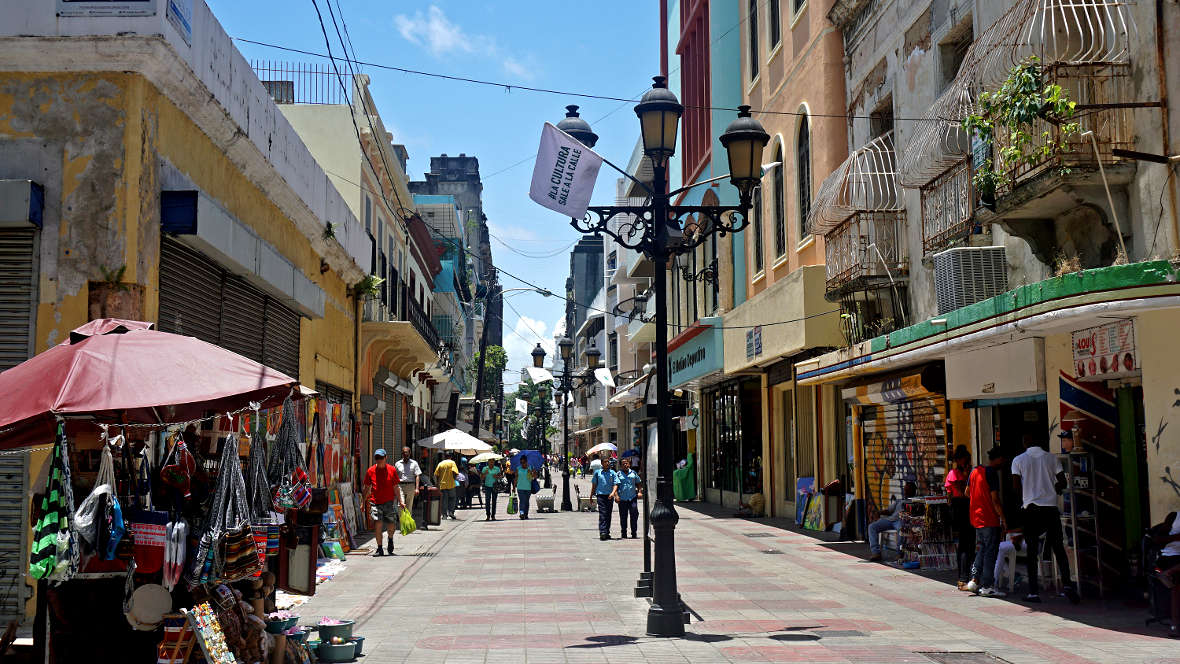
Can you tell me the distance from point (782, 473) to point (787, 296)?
585cm

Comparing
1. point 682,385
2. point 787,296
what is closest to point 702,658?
point 787,296

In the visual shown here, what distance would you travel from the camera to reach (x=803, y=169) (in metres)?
21.8

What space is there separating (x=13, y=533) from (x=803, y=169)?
53.2 feet

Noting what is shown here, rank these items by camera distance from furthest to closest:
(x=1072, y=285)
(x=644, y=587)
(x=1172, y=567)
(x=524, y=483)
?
1. (x=524, y=483)
2. (x=644, y=587)
3. (x=1072, y=285)
4. (x=1172, y=567)

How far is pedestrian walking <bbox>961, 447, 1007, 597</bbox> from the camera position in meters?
11.8

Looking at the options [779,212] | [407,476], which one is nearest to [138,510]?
[407,476]

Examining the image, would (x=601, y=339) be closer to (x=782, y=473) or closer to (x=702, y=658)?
(x=782, y=473)

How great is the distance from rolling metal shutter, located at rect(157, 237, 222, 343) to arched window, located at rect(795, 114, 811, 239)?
1223cm

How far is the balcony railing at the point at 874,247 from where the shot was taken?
55.4ft

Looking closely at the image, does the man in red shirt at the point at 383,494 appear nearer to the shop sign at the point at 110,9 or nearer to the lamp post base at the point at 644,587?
the lamp post base at the point at 644,587

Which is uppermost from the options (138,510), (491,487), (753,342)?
(753,342)

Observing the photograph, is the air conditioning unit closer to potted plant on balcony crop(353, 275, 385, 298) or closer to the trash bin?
potted plant on balcony crop(353, 275, 385, 298)

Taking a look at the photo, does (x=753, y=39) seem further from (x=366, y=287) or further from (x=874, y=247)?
(x=366, y=287)

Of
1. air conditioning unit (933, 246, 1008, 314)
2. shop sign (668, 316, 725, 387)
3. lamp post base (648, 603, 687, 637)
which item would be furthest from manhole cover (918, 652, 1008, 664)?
→ shop sign (668, 316, 725, 387)
